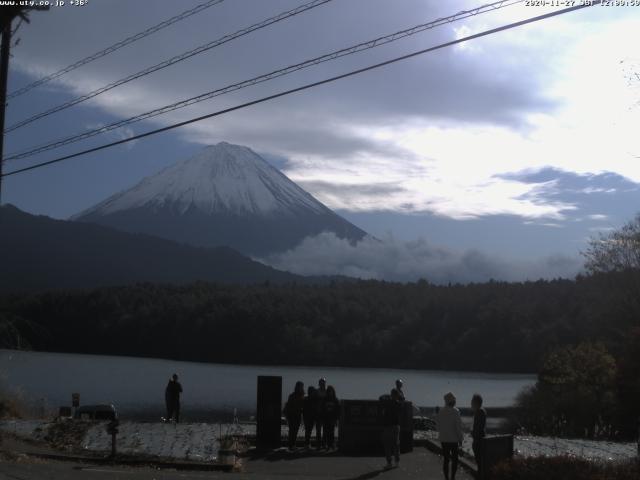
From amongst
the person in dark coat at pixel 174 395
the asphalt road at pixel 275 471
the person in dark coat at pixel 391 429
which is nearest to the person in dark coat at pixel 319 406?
the asphalt road at pixel 275 471

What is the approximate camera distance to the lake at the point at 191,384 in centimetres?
5560

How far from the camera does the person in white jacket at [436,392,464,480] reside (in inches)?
556

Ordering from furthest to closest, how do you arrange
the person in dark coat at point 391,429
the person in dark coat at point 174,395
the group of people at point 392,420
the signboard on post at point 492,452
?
the person in dark coat at point 174,395
the person in dark coat at point 391,429
the group of people at point 392,420
the signboard on post at point 492,452

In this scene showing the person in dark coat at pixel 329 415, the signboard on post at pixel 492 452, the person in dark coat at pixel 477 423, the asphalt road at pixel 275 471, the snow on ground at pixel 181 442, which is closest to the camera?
the signboard on post at pixel 492 452

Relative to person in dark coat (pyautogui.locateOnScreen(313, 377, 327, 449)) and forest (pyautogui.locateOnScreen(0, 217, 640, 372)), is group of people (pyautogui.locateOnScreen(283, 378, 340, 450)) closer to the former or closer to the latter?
person in dark coat (pyautogui.locateOnScreen(313, 377, 327, 449))

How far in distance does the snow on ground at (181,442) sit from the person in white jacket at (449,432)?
323 cm

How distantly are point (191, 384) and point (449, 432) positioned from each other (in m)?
60.6

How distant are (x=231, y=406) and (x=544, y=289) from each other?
62.1 metres

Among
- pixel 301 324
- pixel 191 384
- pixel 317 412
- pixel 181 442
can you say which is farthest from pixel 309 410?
pixel 301 324

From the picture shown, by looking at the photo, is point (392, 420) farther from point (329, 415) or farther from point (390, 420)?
point (329, 415)

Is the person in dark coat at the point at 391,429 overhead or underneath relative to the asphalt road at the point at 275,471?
overhead

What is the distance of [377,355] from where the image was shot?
119250 millimetres

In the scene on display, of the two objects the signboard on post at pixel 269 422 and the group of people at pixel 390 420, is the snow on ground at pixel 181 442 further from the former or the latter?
the group of people at pixel 390 420

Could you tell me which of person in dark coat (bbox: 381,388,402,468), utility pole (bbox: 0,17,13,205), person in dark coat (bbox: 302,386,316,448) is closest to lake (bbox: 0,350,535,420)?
person in dark coat (bbox: 302,386,316,448)
